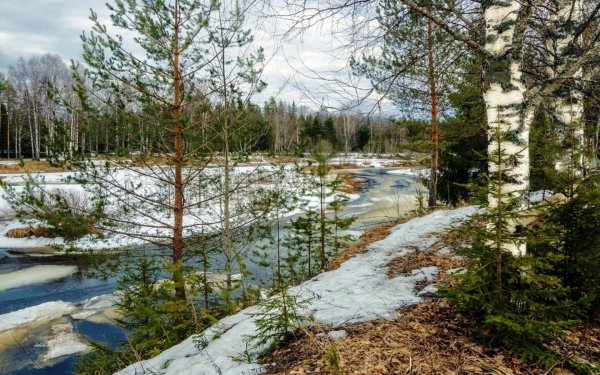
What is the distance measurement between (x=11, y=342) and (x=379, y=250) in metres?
9.04

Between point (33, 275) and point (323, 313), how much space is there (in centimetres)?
1324

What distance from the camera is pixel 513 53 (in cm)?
266

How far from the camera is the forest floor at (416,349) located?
2283 mm

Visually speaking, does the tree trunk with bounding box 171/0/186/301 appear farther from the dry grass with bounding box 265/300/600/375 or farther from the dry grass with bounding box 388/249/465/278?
the dry grass with bounding box 265/300/600/375

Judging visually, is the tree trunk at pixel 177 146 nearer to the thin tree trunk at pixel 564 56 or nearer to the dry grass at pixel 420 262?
the dry grass at pixel 420 262

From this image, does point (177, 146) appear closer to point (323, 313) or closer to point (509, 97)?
point (323, 313)

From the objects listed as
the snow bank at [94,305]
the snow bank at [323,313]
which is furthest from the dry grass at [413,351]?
the snow bank at [94,305]

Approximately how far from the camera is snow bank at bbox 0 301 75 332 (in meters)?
8.93

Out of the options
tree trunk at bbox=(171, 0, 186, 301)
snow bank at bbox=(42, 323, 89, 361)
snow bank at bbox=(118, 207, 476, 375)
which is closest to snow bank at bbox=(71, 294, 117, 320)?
snow bank at bbox=(42, 323, 89, 361)

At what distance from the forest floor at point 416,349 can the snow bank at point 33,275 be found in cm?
1262

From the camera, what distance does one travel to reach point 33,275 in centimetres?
1232

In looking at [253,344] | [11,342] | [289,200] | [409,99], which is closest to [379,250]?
[289,200]

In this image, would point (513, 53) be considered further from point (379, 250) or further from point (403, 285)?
point (379, 250)

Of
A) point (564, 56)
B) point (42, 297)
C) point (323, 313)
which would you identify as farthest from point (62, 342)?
point (564, 56)
